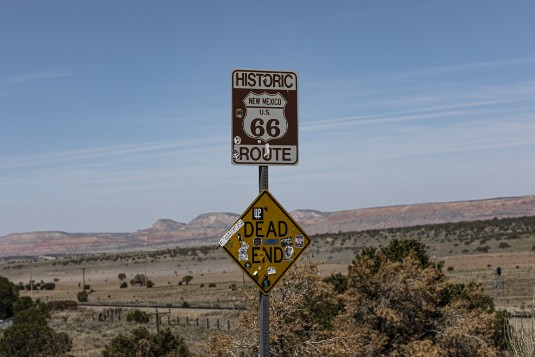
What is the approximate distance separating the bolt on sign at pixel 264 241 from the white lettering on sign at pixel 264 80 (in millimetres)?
1253

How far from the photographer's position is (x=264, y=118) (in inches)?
275

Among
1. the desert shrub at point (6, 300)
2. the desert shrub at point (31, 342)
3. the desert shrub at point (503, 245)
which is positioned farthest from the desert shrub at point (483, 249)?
the desert shrub at point (31, 342)

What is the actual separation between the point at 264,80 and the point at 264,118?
1.49 feet

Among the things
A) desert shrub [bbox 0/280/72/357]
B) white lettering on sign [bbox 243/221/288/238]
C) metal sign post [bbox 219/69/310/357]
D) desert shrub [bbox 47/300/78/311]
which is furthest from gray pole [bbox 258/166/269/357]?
desert shrub [bbox 47/300/78/311]

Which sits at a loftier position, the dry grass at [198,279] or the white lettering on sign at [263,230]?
the white lettering on sign at [263,230]

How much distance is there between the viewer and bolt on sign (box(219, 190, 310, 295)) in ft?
22.3

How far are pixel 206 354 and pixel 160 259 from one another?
425 feet

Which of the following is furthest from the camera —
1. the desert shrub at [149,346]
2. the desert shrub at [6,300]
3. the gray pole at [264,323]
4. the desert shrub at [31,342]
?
the desert shrub at [6,300]

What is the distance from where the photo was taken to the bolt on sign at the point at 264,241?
6.80m

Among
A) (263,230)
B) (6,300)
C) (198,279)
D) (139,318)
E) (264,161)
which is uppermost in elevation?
(264,161)

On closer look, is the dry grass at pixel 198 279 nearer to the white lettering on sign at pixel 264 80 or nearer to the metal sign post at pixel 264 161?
the metal sign post at pixel 264 161

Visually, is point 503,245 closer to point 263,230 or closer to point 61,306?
point 61,306

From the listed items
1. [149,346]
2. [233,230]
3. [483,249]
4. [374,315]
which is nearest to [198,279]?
[483,249]

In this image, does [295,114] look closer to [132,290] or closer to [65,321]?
[65,321]
